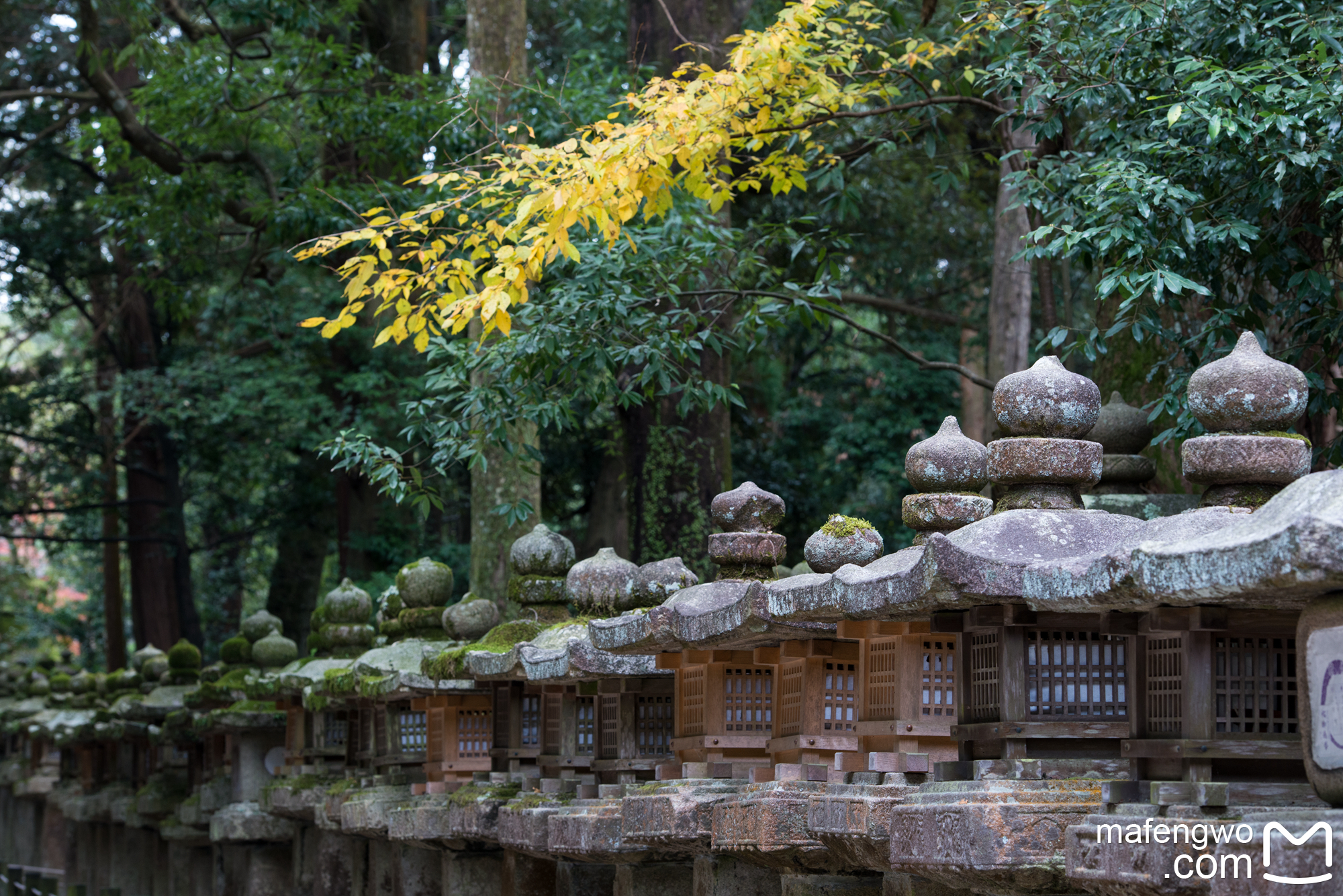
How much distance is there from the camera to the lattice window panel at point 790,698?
7898mm

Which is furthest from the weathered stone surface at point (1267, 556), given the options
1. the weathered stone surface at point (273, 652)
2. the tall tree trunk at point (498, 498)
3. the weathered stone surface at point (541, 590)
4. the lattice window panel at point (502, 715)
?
the weathered stone surface at point (273, 652)

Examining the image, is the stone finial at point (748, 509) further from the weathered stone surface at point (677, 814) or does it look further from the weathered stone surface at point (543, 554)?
the weathered stone surface at point (543, 554)

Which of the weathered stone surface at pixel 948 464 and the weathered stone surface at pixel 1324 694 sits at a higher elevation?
the weathered stone surface at pixel 948 464

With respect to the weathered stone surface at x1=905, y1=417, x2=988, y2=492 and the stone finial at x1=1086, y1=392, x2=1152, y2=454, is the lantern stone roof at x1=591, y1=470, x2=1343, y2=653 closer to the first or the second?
the weathered stone surface at x1=905, y1=417, x2=988, y2=492

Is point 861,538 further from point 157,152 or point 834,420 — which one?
point 834,420

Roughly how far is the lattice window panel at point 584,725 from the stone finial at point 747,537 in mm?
1783

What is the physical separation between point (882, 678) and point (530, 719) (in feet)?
13.6

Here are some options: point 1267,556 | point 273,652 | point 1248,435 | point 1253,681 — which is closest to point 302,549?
point 273,652

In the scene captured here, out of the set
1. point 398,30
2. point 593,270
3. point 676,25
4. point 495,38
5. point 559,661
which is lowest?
point 559,661

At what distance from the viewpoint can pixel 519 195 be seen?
12078mm

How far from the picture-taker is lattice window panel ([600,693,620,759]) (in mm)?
9664

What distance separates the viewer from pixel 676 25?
653 inches

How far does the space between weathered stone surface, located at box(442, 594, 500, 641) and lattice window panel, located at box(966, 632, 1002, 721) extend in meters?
5.51

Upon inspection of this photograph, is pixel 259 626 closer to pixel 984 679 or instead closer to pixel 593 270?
pixel 593 270
